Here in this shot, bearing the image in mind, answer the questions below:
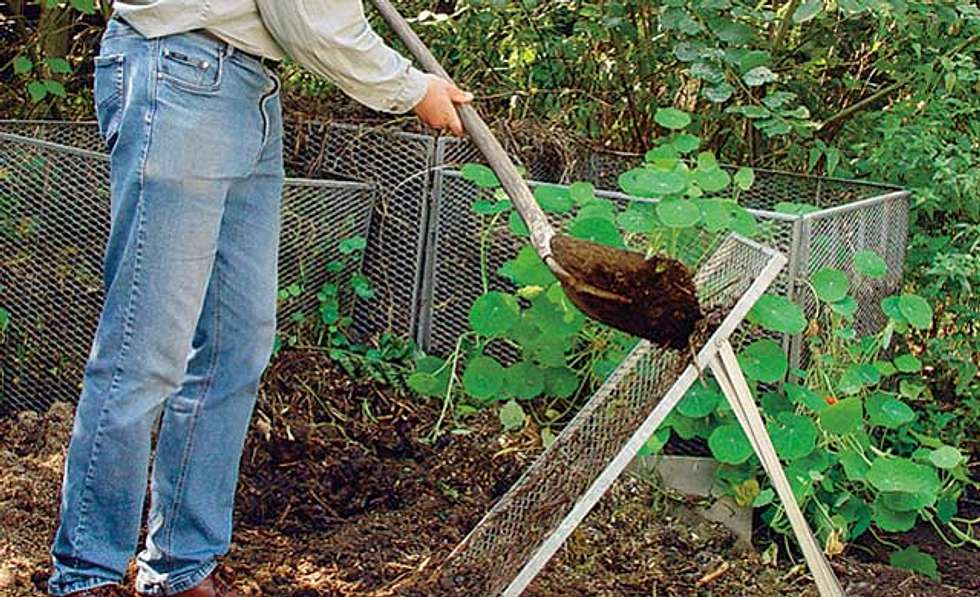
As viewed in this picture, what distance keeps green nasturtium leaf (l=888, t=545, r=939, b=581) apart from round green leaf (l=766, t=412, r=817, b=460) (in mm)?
469

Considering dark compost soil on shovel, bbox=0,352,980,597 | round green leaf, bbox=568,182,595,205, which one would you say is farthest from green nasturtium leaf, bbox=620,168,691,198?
dark compost soil on shovel, bbox=0,352,980,597

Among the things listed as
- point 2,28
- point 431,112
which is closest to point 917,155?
point 431,112

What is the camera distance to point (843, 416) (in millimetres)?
3521

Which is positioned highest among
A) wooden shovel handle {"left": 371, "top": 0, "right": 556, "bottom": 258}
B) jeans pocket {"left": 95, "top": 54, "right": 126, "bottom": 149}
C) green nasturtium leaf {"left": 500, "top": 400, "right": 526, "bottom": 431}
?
jeans pocket {"left": 95, "top": 54, "right": 126, "bottom": 149}

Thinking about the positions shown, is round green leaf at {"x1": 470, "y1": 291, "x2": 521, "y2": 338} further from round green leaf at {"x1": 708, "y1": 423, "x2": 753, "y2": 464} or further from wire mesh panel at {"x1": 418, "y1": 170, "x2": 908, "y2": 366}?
round green leaf at {"x1": 708, "y1": 423, "x2": 753, "y2": 464}

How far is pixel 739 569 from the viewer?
11.1ft

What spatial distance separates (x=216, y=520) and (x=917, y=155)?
2301mm

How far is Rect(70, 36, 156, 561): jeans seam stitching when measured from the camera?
94.0 inches

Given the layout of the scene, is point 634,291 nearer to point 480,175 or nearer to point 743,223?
point 743,223

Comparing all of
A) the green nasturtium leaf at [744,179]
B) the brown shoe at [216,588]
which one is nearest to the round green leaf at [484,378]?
the green nasturtium leaf at [744,179]

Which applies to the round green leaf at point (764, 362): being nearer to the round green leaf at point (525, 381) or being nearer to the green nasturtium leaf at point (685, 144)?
the round green leaf at point (525, 381)

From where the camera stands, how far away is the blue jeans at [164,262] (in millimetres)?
2402

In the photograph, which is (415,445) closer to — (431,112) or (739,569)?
(739,569)

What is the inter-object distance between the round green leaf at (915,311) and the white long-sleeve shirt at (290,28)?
178 centimetres
